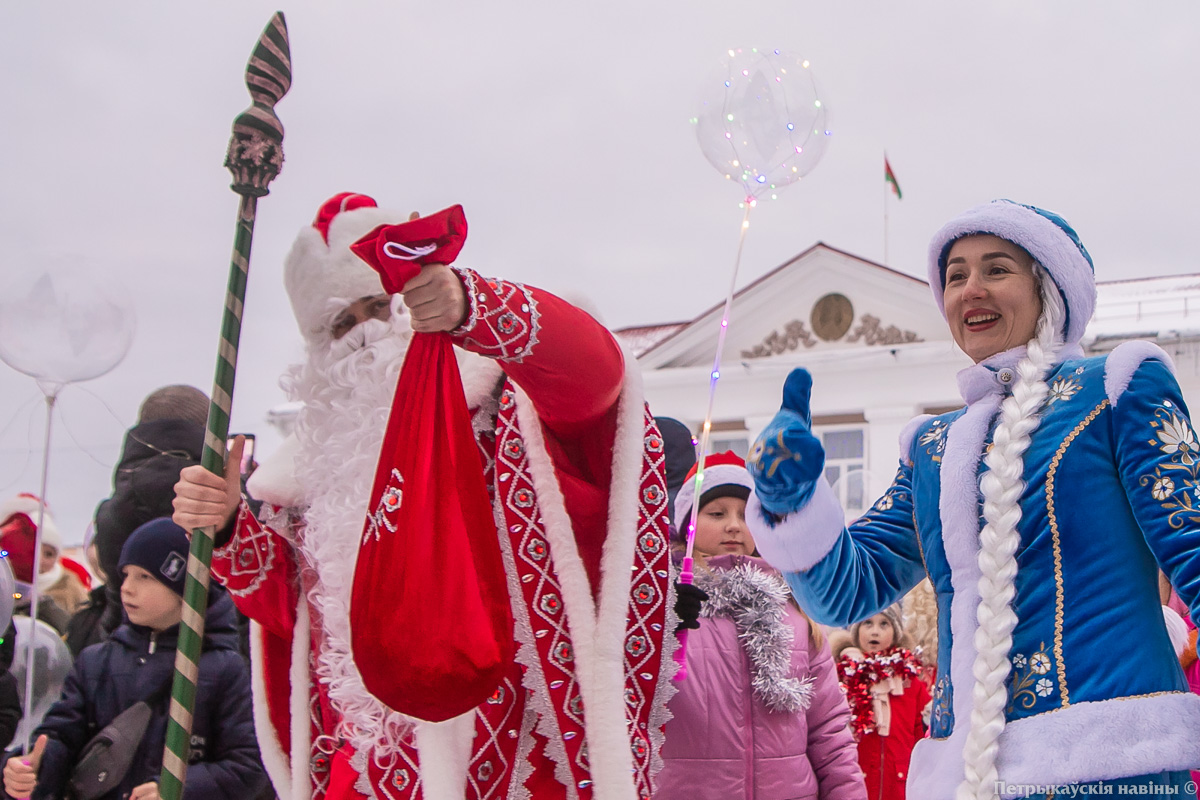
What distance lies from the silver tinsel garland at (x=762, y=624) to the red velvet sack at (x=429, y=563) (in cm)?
160

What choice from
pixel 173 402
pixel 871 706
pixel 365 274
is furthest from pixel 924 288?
pixel 365 274

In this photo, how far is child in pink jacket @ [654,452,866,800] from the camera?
3.30 meters

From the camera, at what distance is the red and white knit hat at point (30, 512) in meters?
5.75

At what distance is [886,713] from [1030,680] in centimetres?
317

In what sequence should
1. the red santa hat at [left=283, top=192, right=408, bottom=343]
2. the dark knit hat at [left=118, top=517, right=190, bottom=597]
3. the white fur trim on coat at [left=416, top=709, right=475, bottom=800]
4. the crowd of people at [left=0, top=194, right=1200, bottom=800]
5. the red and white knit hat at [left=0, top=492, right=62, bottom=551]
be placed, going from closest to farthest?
the crowd of people at [left=0, top=194, right=1200, bottom=800], the white fur trim on coat at [left=416, top=709, right=475, bottom=800], the red santa hat at [left=283, top=192, right=408, bottom=343], the dark knit hat at [left=118, top=517, right=190, bottom=597], the red and white knit hat at [left=0, top=492, right=62, bottom=551]

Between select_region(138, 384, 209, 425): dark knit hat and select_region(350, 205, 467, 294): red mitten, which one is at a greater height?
select_region(138, 384, 209, 425): dark knit hat

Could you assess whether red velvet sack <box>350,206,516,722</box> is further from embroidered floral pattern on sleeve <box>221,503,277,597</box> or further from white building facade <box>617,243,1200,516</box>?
white building facade <box>617,243,1200,516</box>

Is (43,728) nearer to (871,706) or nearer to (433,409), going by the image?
(433,409)

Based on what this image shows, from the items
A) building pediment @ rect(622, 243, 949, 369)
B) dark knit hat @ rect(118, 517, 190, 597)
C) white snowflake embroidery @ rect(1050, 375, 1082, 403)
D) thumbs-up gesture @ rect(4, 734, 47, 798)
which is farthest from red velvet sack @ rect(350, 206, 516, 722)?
building pediment @ rect(622, 243, 949, 369)

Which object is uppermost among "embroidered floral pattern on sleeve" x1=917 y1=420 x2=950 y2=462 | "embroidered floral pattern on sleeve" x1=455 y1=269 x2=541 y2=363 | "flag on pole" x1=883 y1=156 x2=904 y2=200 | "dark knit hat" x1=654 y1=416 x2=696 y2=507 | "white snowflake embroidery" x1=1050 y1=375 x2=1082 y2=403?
"flag on pole" x1=883 y1=156 x2=904 y2=200

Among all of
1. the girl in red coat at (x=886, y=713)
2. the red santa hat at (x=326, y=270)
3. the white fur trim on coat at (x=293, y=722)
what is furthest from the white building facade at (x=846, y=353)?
the white fur trim on coat at (x=293, y=722)

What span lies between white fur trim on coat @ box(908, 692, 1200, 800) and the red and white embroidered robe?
28.2 inches

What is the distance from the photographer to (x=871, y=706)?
4.89 meters

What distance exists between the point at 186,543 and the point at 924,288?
531 inches
